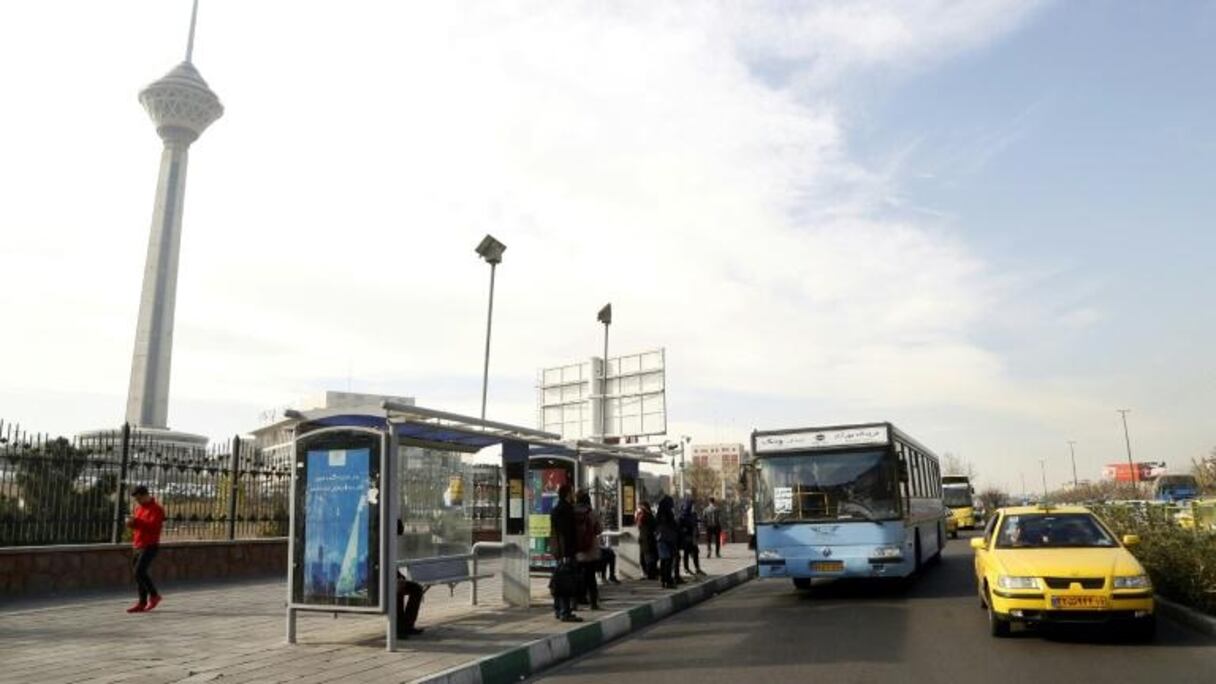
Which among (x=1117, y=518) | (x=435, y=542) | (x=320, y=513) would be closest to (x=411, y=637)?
(x=320, y=513)

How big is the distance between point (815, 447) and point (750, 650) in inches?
234

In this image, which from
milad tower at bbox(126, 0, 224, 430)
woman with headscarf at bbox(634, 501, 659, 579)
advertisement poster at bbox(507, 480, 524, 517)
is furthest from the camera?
milad tower at bbox(126, 0, 224, 430)

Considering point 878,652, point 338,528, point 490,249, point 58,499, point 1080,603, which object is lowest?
point 878,652

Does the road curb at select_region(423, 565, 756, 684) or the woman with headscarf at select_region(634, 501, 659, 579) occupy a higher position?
the woman with headscarf at select_region(634, 501, 659, 579)

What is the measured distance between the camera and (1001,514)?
1188cm

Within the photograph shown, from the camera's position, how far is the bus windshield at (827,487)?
14648 mm

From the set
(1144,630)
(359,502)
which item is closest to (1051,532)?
(1144,630)

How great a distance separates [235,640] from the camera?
32.5ft

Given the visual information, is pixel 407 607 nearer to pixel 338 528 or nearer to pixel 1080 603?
pixel 338 528

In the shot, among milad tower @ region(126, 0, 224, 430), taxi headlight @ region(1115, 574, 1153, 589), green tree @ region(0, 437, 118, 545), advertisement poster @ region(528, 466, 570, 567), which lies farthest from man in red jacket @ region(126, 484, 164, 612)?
milad tower @ region(126, 0, 224, 430)

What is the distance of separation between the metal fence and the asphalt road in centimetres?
946

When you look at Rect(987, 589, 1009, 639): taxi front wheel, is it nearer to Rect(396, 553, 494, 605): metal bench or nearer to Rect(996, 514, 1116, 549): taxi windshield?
Rect(996, 514, 1116, 549): taxi windshield

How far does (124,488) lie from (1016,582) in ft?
46.5

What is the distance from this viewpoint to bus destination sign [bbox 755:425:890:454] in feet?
48.8
